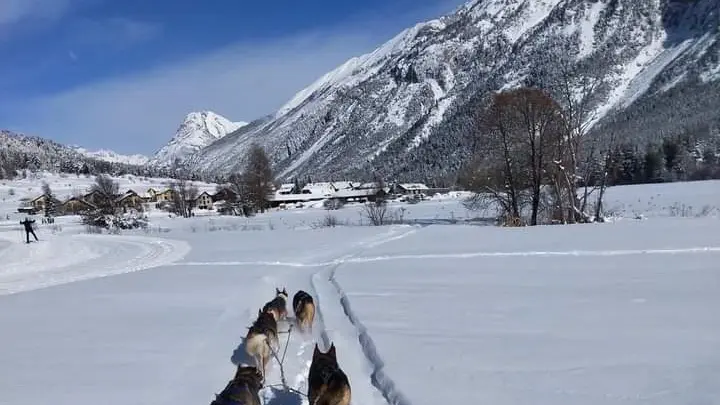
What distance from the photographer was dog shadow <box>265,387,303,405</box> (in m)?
5.20

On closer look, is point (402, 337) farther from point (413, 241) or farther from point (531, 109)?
point (531, 109)

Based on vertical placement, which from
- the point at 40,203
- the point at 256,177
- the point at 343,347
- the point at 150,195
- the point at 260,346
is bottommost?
the point at 343,347

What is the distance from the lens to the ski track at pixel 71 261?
52.5 ft

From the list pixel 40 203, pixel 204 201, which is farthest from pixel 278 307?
pixel 40 203

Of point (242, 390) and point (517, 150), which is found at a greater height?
point (517, 150)

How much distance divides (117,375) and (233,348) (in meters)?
1.59

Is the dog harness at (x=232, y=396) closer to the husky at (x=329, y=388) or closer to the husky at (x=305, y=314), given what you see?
the husky at (x=329, y=388)

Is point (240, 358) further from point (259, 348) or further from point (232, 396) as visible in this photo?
point (232, 396)

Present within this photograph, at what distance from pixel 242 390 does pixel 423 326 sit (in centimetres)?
329

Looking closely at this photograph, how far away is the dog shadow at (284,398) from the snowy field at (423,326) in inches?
0.9

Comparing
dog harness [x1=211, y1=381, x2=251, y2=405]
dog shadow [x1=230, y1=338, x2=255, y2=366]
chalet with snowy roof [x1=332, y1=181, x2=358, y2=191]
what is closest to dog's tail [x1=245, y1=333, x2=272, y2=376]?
dog shadow [x1=230, y1=338, x2=255, y2=366]

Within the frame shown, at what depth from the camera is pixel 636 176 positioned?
3201 inches

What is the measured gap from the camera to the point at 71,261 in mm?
21578

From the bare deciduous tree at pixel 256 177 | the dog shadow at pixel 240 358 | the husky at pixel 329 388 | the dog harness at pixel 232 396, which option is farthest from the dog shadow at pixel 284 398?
the bare deciduous tree at pixel 256 177
